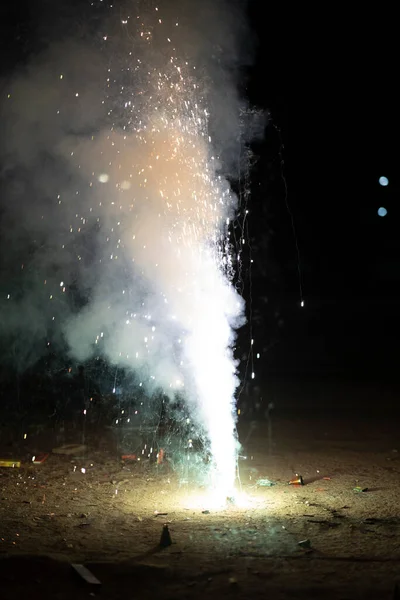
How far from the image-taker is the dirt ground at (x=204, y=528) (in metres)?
4.40

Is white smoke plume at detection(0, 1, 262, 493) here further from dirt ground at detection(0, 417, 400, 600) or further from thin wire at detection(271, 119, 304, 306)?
thin wire at detection(271, 119, 304, 306)

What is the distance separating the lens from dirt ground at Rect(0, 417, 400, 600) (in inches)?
173

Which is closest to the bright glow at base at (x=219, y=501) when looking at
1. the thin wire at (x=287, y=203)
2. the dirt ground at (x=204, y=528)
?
the dirt ground at (x=204, y=528)

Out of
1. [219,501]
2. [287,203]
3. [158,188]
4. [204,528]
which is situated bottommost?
[204,528]

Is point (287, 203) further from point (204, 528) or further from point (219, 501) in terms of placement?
point (204, 528)

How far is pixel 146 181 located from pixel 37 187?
201 cm

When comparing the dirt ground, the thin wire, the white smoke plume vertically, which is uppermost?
the thin wire

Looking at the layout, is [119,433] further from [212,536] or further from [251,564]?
[251,564]

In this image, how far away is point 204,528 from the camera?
5.77 m

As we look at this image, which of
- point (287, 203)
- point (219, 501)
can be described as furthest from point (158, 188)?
point (287, 203)

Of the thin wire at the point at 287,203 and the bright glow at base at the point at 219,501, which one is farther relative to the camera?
the thin wire at the point at 287,203

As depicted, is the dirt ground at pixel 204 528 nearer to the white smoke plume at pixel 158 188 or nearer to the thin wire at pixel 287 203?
the white smoke plume at pixel 158 188

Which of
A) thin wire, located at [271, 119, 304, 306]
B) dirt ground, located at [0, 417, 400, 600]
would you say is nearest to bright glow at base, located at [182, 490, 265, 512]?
dirt ground, located at [0, 417, 400, 600]

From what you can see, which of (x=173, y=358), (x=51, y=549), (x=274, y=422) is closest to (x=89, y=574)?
(x=51, y=549)
